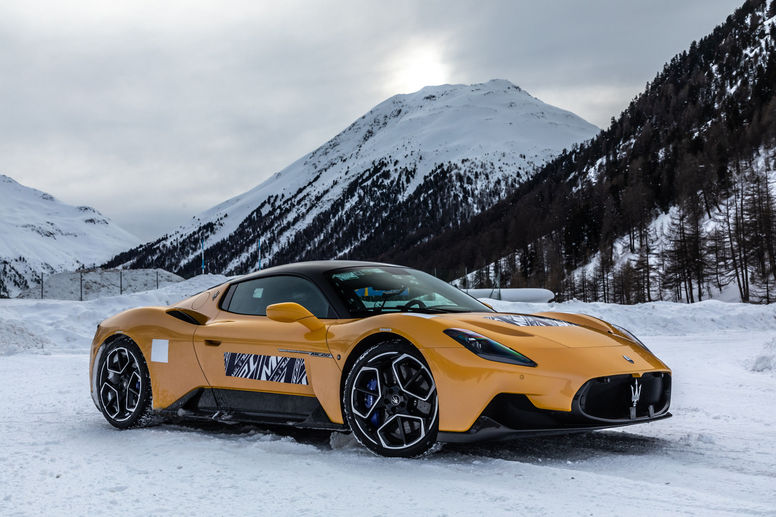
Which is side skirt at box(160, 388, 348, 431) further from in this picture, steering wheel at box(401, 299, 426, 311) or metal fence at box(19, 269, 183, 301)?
metal fence at box(19, 269, 183, 301)

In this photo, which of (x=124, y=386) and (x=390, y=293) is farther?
(x=124, y=386)

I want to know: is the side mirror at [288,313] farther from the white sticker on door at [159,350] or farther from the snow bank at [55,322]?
the snow bank at [55,322]

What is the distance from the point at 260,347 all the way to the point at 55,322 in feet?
42.6

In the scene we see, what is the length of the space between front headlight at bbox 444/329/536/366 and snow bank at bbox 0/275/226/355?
437 inches

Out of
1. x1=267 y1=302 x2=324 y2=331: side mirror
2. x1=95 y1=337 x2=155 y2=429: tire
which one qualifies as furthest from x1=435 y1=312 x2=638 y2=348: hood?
x1=95 y1=337 x2=155 y2=429: tire

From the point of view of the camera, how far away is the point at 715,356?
37.0 ft

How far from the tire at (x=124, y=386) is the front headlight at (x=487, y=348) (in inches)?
102

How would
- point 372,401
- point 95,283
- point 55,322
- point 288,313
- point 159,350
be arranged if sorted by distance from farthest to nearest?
point 95,283 → point 55,322 → point 159,350 → point 288,313 → point 372,401

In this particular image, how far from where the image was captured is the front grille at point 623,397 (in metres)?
3.68

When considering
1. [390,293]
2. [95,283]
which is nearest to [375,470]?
[390,293]

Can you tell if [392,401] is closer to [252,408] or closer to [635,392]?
[252,408]

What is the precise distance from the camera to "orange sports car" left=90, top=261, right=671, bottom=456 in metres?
3.65

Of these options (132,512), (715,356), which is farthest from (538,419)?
(715,356)

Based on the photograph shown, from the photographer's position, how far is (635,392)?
3.92 m
